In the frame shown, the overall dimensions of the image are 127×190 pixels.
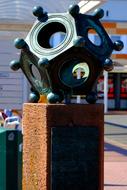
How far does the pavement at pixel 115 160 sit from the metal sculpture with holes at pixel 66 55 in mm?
3213

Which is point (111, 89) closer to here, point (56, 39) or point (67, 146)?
point (56, 39)

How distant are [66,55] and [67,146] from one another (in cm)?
102

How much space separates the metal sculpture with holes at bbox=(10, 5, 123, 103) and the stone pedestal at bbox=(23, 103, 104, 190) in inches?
9.1

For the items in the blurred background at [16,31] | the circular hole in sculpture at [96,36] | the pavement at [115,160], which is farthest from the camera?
the blurred background at [16,31]

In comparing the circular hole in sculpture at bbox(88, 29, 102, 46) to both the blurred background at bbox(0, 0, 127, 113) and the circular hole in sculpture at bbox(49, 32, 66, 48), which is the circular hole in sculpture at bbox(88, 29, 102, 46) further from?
the circular hole in sculpture at bbox(49, 32, 66, 48)

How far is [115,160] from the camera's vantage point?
13.7 metres

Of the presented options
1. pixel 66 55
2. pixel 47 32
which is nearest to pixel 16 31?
pixel 47 32

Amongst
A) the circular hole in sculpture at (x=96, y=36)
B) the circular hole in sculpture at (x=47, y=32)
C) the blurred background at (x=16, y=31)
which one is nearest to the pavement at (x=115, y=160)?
the circular hole in sculpture at (x=96, y=36)

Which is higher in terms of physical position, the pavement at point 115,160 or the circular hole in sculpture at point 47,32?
the circular hole in sculpture at point 47,32

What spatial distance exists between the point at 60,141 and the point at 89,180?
1.88 ft

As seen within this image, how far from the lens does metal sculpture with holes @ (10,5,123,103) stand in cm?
685

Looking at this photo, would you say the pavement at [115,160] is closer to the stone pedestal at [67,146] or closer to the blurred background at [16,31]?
the blurred background at [16,31]

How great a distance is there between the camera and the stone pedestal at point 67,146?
6750 mm

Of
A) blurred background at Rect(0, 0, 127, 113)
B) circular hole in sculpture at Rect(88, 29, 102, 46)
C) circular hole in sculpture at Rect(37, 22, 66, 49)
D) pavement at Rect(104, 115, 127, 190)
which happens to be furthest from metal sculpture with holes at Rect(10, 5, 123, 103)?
blurred background at Rect(0, 0, 127, 113)
